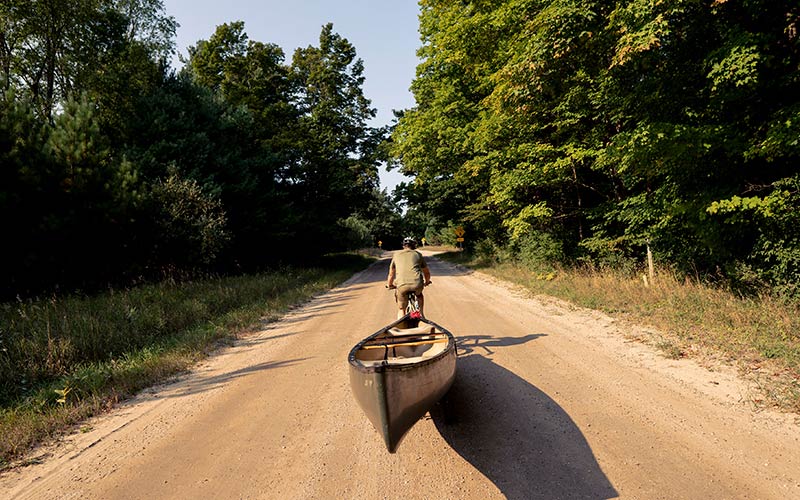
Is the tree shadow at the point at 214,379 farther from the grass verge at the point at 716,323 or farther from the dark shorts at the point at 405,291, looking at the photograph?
the grass verge at the point at 716,323

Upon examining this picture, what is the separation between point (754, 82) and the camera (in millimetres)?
6551

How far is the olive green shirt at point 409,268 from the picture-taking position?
659 centimetres

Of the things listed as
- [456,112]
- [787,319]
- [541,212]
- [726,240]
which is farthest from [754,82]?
[456,112]

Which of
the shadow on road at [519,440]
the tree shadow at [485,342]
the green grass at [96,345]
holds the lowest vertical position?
the tree shadow at [485,342]

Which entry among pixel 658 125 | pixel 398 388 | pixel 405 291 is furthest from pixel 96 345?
pixel 658 125

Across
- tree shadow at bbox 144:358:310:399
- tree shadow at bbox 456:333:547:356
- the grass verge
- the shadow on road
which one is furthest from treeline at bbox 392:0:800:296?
tree shadow at bbox 144:358:310:399

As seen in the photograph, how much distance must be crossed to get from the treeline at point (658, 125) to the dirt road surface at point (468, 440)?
13.5 feet

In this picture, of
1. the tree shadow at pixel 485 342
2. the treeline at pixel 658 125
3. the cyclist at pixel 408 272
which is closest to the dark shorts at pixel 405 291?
the cyclist at pixel 408 272

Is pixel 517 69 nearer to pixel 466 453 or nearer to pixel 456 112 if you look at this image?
pixel 456 112

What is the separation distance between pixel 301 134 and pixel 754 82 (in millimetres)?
25664

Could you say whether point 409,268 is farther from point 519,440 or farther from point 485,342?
point 519,440

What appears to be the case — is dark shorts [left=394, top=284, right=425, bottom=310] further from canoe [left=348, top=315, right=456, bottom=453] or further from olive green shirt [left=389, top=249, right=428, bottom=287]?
canoe [left=348, top=315, right=456, bottom=453]

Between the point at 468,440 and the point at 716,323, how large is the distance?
5.98 m

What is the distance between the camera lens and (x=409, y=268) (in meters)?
6.63
